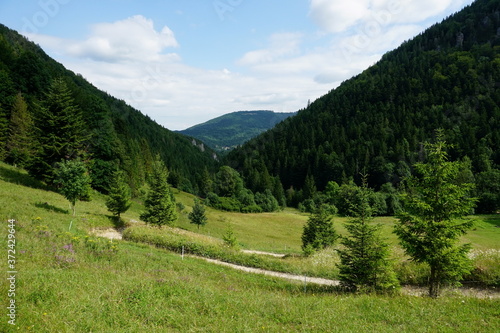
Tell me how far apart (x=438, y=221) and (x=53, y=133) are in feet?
147

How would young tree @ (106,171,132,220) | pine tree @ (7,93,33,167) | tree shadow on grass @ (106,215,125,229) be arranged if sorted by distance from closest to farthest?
tree shadow on grass @ (106,215,125,229)
young tree @ (106,171,132,220)
pine tree @ (7,93,33,167)

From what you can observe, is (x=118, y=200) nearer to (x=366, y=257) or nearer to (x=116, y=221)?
(x=116, y=221)

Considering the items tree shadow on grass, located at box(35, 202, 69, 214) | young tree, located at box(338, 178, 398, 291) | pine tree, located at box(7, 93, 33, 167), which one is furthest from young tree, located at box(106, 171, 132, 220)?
young tree, located at box(338, 178, 398, 291)

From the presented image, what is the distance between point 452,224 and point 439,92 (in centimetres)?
19260

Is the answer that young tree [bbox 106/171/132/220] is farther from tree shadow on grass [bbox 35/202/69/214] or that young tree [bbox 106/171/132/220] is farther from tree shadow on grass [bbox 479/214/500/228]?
tree shadow on grass [bbox 479/214/500/228]

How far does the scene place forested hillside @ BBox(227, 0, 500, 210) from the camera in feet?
438

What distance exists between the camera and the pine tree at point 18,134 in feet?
146

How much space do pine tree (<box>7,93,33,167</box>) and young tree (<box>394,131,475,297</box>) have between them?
2073 inches

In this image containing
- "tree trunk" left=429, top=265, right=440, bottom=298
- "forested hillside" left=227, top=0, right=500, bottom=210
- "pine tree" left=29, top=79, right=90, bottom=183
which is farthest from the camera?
"forested hillside" left=227, top=0, right=500, bottom=210

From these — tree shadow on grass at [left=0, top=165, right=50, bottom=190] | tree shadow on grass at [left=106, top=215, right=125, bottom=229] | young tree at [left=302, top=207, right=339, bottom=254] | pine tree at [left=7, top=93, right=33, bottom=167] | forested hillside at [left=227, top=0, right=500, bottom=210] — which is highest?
forested hillside at [left=227, top=0, right=500, bottom=210]

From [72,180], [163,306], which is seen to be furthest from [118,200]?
[163,306]

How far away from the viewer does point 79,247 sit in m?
17.9

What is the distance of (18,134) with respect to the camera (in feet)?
154

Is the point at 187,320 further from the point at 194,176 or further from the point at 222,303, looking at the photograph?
the point at 194,176
